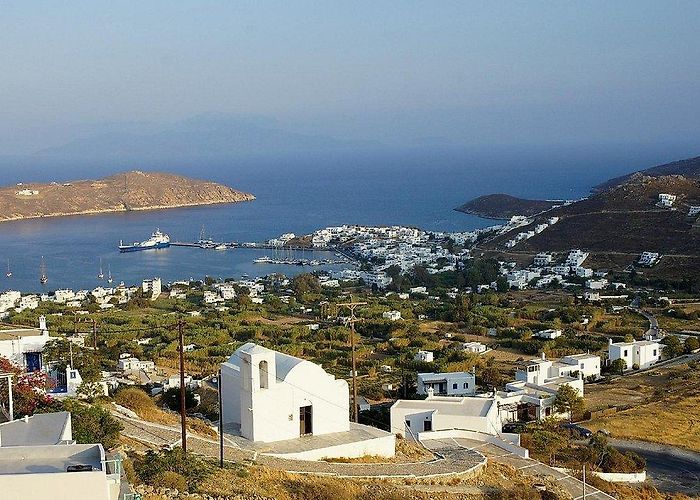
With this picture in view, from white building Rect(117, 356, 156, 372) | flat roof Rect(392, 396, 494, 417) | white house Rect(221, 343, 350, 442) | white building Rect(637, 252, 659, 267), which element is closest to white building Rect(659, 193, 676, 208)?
white building Rect(637, 252, 659, 267)

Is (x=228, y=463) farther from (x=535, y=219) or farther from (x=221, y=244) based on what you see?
(x=221, y=244)

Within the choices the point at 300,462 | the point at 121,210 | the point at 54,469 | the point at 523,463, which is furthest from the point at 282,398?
the point at 121,210

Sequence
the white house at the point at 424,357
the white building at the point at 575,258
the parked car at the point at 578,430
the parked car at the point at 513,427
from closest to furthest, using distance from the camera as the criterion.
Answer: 1. the parked car at the point at 578,430
2. the parked car at the point at 513,427
3. the white house at the point at 424,357
4. the white building at the point at 575,258

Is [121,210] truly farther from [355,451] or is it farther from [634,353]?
[355,451]

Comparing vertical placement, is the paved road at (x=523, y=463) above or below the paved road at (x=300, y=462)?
below

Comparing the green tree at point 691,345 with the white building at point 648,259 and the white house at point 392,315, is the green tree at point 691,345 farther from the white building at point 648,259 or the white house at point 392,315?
the white building at point 648,259

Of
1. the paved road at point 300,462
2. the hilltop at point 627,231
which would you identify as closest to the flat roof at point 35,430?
the paved road at point 300,462
